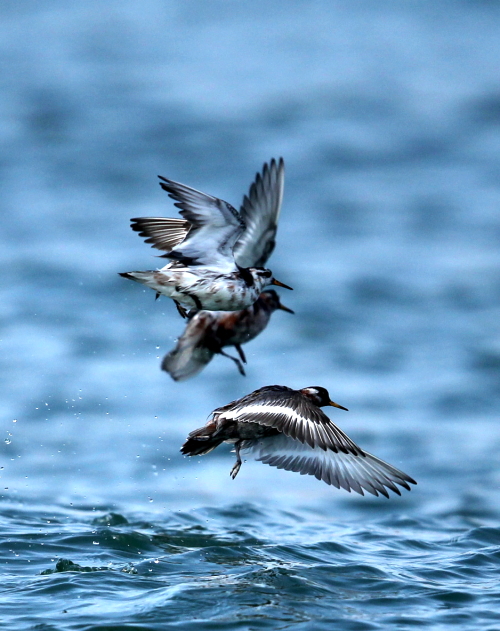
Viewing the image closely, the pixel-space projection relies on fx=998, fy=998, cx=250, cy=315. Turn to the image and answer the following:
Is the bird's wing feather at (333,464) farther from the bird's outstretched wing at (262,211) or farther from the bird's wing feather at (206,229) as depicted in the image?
the bird's wing feather at (206,229)

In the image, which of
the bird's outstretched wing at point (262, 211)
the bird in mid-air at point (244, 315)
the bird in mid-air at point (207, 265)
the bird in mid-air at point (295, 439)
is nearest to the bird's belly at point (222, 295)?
the bird in mid-air at point (207, 265)

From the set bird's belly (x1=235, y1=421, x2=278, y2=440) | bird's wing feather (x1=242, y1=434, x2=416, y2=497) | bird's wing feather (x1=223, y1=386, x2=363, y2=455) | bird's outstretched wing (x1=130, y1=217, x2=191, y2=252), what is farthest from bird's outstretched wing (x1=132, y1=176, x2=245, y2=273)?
bird's wing feather (x1=242, y1=434, x2=416, y2=497)

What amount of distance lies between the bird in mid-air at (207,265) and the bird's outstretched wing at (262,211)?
0.09ft

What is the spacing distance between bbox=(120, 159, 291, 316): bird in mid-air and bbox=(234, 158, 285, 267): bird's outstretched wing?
3cm

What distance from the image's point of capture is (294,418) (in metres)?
5.62

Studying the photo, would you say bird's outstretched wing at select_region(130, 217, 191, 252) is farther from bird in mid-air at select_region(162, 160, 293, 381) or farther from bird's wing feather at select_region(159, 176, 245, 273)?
bird's wing feather at select_region(159, 176, 245, 273)

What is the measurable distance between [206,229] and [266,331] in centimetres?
661

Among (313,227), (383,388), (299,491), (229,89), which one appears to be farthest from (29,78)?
(299,491)

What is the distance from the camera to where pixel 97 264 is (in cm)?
1227

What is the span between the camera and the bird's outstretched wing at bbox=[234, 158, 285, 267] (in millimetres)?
5262

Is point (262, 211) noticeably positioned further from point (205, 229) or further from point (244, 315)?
point (244, 315)

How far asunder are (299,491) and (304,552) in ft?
7.28

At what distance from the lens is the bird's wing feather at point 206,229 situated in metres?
5.07

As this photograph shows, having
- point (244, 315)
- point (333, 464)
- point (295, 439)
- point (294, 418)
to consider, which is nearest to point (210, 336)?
point (244, 315)
